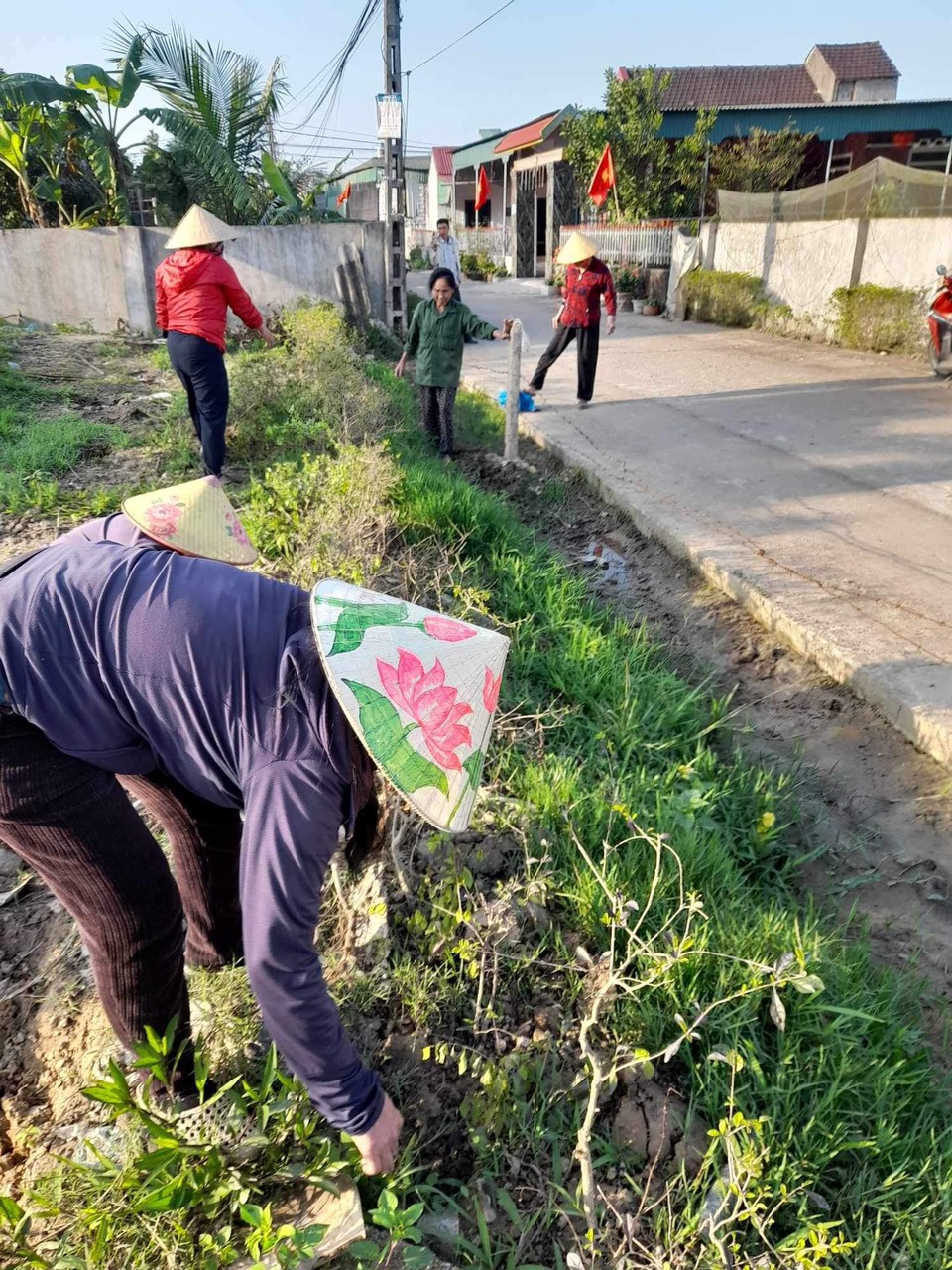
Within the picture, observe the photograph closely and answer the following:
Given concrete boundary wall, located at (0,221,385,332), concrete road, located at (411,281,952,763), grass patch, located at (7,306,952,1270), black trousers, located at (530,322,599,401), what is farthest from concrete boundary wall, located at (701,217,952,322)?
grass patch, located at (7,306,952,1270)

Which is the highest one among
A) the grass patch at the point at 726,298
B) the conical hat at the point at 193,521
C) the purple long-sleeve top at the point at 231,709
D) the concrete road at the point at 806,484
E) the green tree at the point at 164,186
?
the green tree at the point at 164,186

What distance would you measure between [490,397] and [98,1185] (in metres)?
8.12

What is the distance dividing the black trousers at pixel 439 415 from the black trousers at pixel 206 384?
1710 mm

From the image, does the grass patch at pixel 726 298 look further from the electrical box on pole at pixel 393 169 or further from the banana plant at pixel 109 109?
the banana plant at pixel 109 109

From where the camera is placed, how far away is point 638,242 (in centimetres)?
1709

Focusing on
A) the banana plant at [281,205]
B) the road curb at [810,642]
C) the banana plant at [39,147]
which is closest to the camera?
the road curb at [810,642]

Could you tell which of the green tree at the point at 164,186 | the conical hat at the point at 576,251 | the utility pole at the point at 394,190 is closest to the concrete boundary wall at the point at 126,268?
the utility pole at the point at 394,190

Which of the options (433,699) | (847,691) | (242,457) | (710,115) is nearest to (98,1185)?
(433,699)

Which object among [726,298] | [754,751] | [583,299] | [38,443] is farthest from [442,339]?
[726,298]

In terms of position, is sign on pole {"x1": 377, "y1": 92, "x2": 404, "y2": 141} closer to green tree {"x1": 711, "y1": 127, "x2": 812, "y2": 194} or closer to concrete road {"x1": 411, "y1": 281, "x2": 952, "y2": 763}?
concrete road {"x1": 411, "y1": 281, "x2": 952, "y2": 763}

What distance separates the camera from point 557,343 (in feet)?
27.3

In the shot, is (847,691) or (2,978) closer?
(2,978)

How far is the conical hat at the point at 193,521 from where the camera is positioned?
1.80 metres

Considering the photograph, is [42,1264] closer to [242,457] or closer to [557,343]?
[242,457]
